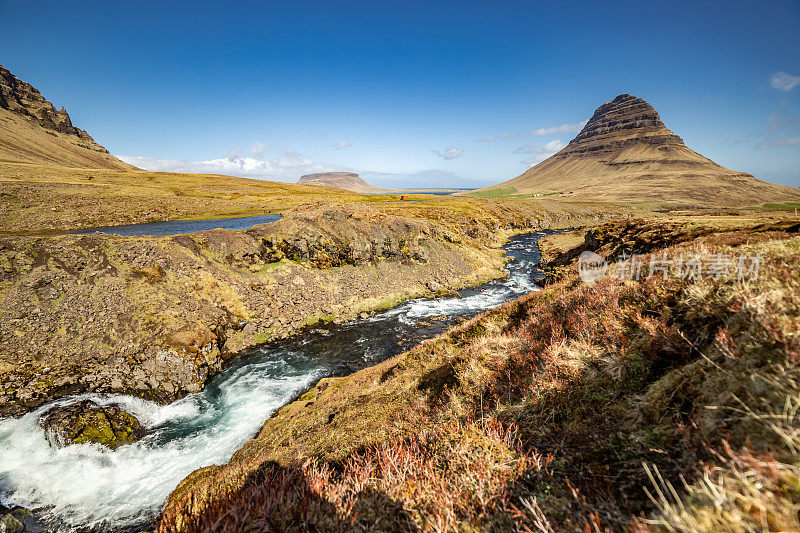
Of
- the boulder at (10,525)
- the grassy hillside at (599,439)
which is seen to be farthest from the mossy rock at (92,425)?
the grassy hillside at (599,439)

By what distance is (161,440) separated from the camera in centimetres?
1212

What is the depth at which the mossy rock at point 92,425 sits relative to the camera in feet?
36.9

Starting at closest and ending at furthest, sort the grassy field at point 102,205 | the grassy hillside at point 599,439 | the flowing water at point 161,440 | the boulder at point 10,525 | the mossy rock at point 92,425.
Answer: the grassy hillside at point 599,439 → the boulder at point 10,525 → the flowing water at point 161,440 → the mossy rock at point 92,425 → the grassy field at point 102,205

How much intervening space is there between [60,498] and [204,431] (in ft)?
13.8

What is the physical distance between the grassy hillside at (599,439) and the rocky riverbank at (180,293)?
45.7 feet

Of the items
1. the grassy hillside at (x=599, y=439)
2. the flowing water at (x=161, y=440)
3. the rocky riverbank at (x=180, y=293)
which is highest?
the grassy hillside at (x=599, y=439)

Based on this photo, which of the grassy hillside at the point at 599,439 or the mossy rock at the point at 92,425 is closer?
the grassy hillside at the point at 599,439

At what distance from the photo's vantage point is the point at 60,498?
944cm

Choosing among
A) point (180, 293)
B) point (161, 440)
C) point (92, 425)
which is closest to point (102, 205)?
point (180, 293)

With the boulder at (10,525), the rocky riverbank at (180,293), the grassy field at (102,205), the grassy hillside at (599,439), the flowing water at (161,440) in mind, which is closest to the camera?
the grassy hillside at (599,439)

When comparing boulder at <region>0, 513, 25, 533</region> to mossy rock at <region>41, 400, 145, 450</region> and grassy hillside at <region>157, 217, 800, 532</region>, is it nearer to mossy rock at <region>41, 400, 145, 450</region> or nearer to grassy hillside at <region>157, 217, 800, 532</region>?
mossy rock at <region>41, 400, 145, 450</region>

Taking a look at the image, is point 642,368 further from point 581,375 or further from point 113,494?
point 113,494

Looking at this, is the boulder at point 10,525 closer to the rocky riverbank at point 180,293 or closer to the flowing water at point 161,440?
the flowing water at point 161,440

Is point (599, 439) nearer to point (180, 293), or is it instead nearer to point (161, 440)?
point (161, 440)
